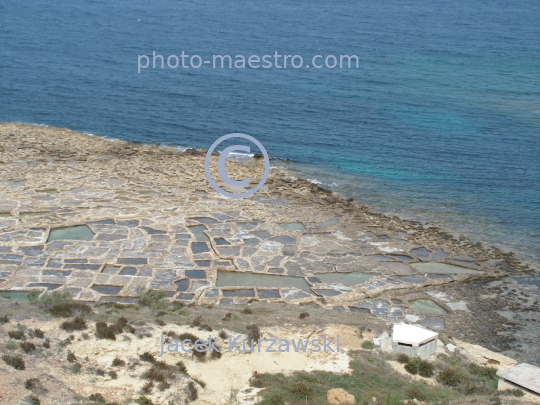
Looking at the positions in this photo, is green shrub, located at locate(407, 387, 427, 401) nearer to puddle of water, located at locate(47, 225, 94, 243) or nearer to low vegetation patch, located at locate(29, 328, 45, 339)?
low vegetation patch, located at locate(29, 328, 45, 339)

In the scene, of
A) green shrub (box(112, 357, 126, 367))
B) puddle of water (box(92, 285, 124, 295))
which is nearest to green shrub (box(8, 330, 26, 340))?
green shrub (box(112, 357, 126, 367))

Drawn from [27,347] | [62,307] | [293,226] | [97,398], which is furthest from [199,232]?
[97,398]

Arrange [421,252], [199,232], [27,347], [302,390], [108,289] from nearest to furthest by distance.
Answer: [302,390] → [27,347] → [108,289] → [421,252] → [199,232]

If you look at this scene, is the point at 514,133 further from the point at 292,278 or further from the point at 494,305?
the point at 292,278

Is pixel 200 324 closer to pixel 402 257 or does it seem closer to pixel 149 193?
pixel 402 257

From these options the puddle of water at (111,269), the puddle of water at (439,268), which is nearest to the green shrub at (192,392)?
the puddle of water at (111,269)

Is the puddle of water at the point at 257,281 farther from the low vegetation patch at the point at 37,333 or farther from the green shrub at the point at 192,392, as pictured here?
the green shrub at the point at 192,392
